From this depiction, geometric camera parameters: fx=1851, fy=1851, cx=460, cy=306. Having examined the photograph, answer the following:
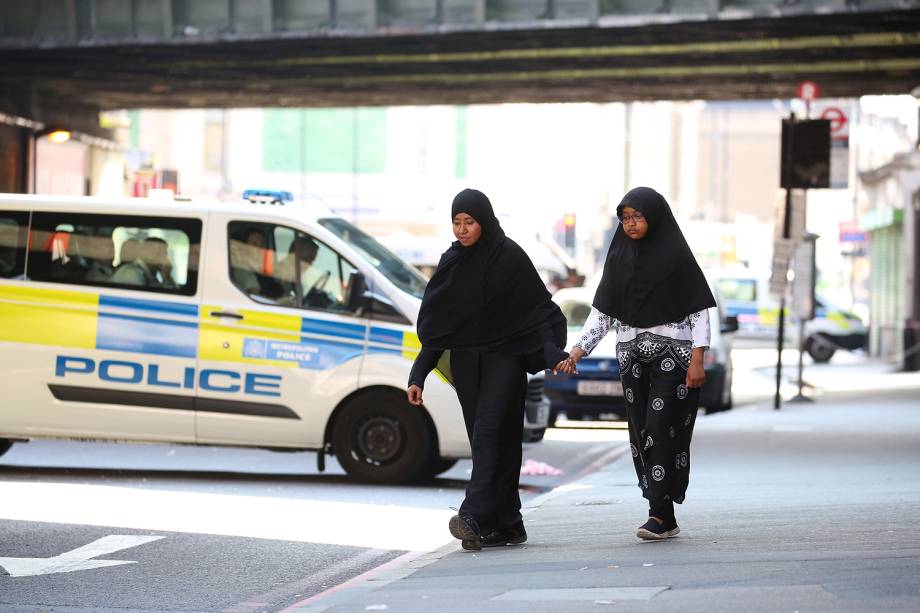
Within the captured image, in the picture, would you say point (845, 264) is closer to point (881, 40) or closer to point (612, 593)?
point (881, 40)

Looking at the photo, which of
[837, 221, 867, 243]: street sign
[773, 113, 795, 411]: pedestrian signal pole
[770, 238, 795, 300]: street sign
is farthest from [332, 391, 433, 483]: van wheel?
[837, 221, 867, 243]: street sign

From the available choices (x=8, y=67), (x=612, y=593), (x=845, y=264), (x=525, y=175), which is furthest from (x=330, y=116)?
(x=612, y=593)

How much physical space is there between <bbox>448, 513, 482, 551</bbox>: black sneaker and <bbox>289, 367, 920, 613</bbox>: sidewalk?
8 centimetres

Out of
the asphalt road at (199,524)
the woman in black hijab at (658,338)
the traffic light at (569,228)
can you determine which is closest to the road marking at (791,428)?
the asphalt road at (199,524)

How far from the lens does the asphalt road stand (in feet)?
26.9

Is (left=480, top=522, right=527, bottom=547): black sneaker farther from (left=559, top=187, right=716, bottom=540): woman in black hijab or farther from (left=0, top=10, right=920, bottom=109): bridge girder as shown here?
(left=0, top=10, right=920, bottom=109): bridge girder

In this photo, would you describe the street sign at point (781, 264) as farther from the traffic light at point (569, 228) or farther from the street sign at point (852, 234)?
the street sign at point (852, 234)

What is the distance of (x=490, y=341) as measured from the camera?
9023mm

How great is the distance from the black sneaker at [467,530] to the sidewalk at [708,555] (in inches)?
3.2

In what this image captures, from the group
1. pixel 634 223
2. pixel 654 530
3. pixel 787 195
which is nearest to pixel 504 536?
pixel 654 530

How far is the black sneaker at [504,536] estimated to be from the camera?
897 cm

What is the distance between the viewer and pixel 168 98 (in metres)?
35.9

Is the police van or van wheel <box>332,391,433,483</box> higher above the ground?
the police van

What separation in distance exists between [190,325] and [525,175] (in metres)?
64.2
